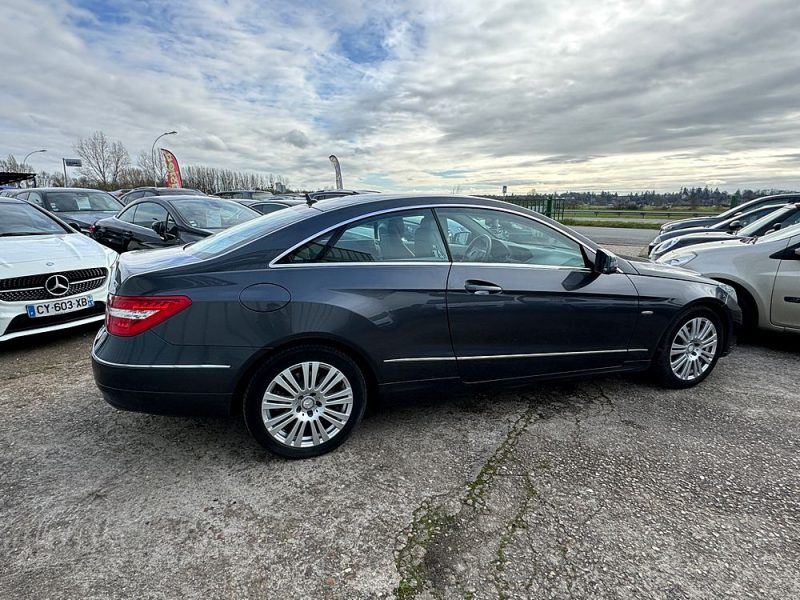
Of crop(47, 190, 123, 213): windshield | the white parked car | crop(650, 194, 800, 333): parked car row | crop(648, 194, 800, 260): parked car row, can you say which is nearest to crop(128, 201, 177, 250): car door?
crop(47, 190, 123, 213): windshield

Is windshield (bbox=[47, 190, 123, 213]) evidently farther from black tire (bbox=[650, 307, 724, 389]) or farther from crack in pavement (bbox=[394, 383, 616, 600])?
black tire (bbox=[650, 307, 724, 389])

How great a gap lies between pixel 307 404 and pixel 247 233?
115 cm

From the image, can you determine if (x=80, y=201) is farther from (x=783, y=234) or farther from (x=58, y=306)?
(x=783, y=234)

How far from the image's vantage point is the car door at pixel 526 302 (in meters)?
2.88

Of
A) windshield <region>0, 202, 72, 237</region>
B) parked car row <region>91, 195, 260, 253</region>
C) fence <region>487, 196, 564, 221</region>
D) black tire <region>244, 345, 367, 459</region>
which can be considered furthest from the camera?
fence <region>487, 196, 564, 221</region>

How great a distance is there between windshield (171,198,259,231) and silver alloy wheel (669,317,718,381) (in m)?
5.52

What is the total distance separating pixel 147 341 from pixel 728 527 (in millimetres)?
2992

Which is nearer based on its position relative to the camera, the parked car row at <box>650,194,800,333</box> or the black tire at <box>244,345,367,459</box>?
the black tire at <box>244,345,367,459</box>

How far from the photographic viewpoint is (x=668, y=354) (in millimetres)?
3553

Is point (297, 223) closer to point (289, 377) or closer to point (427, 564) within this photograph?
point (289, 377)

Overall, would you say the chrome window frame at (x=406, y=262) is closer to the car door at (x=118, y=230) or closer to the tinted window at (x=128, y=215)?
the car door at (x=118, y=230)

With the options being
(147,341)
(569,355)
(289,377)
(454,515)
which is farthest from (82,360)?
(569,355)

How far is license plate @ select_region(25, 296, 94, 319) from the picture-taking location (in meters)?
4.23

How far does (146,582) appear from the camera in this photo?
184 centimetres
